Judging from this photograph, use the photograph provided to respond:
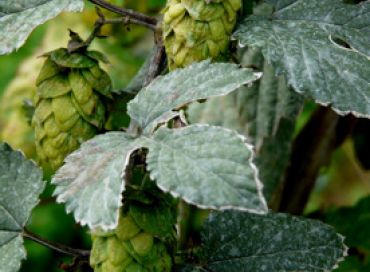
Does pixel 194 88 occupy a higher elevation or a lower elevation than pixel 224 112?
higher

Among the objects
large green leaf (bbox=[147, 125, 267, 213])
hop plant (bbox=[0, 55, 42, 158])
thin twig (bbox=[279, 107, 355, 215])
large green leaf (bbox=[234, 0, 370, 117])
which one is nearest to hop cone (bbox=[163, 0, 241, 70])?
large green leaf (bbox=[234, 0, 370, 117])

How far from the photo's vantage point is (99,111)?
3.37 feet

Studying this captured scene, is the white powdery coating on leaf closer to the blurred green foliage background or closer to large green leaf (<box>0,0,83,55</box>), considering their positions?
the blurred green foliage background

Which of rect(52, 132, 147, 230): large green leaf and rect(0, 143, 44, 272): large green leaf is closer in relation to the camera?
rect(52, 132, 147, 230): large green leaf

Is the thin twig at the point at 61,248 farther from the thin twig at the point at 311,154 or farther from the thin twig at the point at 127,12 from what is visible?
the thin twig at the point at 311,154

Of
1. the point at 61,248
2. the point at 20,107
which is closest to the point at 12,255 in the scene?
the point at 61,248

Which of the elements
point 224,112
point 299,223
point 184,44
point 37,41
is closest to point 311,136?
point 224,112

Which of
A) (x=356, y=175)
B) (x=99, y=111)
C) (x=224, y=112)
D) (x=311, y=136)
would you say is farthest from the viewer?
(x=356, y=175)

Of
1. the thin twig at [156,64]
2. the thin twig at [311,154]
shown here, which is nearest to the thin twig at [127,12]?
the thin twig at [156,64]

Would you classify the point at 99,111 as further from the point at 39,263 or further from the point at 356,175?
the point at 356,175

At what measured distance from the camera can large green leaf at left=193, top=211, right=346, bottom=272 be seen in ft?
3.27

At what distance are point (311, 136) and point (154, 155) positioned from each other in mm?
804

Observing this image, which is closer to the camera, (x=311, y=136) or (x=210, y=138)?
(x=210, y=138)

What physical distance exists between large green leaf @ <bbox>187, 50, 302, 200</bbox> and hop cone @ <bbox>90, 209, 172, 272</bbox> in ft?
1.37
